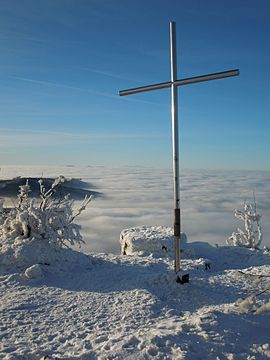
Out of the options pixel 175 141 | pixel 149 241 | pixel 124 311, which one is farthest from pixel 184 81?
pixel 149 241

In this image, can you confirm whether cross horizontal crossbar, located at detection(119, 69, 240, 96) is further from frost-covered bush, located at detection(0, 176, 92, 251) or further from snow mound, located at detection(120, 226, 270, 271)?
snow mound, located at detection(120, 226, 270, 271)

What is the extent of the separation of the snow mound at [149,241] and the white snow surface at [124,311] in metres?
2.89

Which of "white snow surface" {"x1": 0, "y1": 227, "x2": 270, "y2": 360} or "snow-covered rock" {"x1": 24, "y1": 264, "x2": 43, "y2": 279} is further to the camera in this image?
"snow-covered rock" {"x1": 24, "y1": 264, "x2": 43, "y2": 279}

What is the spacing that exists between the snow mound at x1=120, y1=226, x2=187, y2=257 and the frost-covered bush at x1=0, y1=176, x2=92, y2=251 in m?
3.07

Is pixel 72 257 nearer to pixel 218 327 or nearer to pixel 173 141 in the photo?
pixel 173 141

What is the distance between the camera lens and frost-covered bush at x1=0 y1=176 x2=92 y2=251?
31.6 ft

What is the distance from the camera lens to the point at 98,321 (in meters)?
6.09

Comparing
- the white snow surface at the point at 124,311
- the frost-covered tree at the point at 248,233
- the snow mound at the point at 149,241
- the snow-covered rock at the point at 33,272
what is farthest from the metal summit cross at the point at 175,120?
the frost-covered tree at the point at 248,233

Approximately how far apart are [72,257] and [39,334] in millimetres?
3940

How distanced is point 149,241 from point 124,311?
7.24 m

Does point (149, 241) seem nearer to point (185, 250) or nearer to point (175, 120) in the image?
point (185, 250)

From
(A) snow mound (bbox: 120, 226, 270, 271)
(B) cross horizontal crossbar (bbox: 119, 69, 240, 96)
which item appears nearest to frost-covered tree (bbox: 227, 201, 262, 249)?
(A) snow mound (bbox: 120, 226, 270, 271)

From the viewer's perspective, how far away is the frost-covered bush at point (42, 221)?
9.63m

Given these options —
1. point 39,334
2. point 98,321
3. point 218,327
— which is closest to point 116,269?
point 98,321
